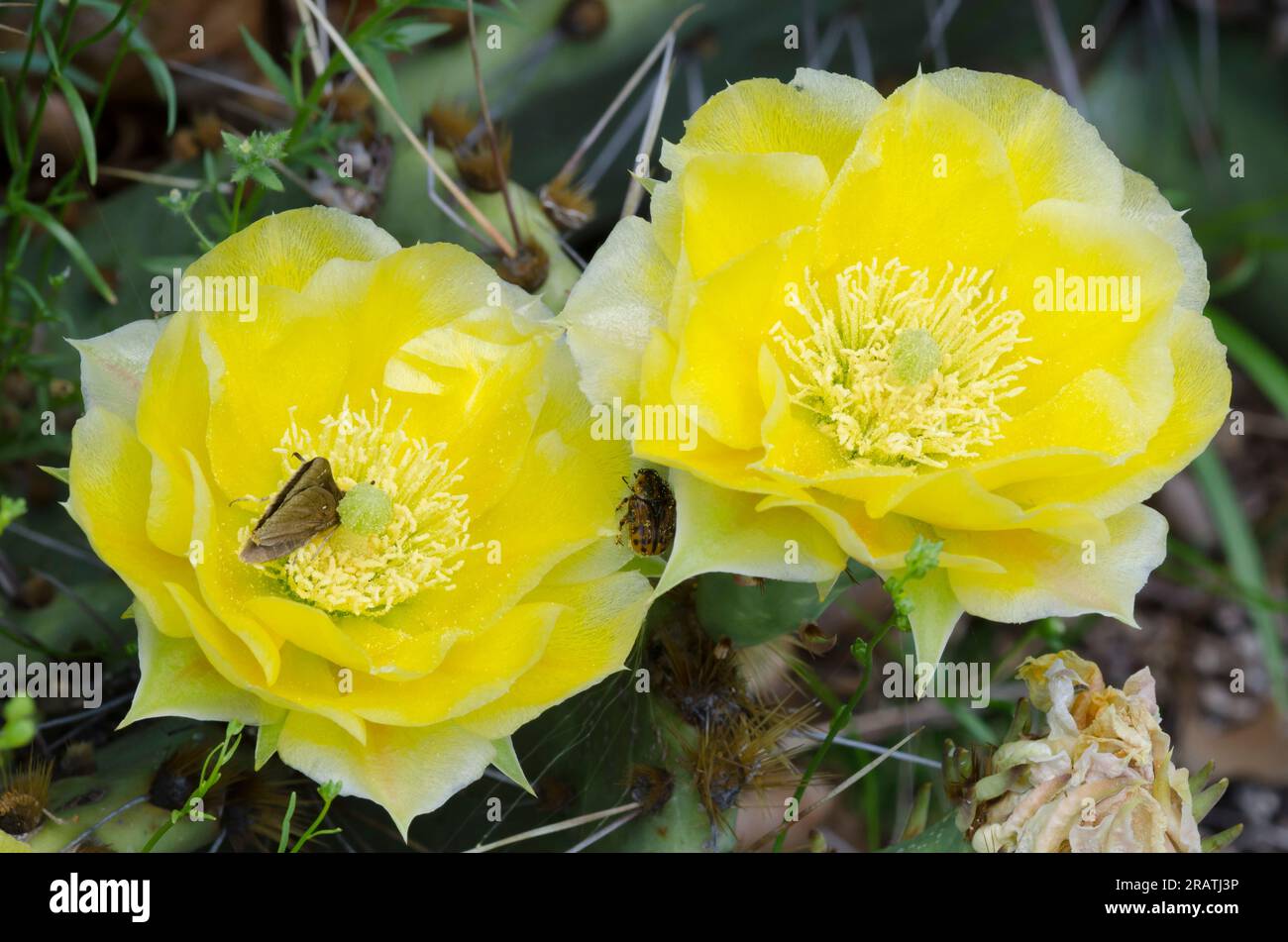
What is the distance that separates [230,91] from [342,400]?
758 mm

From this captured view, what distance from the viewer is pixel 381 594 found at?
1.06 metres

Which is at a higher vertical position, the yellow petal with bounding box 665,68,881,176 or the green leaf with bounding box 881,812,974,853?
the yellow petal with bounding box 665,68,881,176

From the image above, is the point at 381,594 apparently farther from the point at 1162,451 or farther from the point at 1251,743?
the point at 1251,743

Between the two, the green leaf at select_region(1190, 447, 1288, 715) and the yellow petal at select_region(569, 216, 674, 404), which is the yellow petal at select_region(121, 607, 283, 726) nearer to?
the yellow petal at select_region(569, 216, 674, 404)

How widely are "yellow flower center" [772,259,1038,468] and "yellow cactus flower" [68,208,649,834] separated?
0.17 meters

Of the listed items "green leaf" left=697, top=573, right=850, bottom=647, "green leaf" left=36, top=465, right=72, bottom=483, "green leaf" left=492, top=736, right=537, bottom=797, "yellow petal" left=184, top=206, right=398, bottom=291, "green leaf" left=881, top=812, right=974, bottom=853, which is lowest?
"green leaf" left=881, top=812, right=974, bottom=853

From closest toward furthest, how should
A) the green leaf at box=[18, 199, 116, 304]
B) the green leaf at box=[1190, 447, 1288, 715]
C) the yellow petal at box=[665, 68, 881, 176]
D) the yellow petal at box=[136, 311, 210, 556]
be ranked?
the yellow petal at box=[136, 311, 210, 556]
the yellow petal at box=[665, 68, 881, 176]
the green leaf at box=[18, 199, 116, 304]
the green leaf at box=[1190, 447, 1288, 715]

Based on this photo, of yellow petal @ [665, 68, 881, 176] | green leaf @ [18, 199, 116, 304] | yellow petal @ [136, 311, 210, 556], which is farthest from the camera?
green leaf @ [18, 199, 116, 304]

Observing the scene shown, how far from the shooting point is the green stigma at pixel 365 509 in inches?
Answer: 40.9

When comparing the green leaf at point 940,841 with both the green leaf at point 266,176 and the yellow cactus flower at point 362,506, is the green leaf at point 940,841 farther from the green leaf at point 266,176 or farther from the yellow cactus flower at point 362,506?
the green leaf at point 266,176

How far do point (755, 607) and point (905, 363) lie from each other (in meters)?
0.22

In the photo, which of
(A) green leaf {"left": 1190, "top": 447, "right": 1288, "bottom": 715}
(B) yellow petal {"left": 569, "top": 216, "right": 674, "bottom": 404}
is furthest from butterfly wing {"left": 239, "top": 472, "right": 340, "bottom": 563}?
(A) green leaf {"left": 1190, "top": 447, "right": 1288, "bottom": 715}

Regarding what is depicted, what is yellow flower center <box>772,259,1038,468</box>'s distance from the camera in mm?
1050
